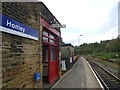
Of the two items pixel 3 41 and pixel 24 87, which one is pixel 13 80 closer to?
pixel 24 87

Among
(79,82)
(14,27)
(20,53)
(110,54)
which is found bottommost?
(79,82)

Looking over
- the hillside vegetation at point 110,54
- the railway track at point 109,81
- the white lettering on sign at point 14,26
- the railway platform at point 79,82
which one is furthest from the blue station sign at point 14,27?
the hillside vegetation at point 110,54

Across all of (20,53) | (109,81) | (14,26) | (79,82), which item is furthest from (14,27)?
(109,81)

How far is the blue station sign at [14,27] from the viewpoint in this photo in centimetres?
291

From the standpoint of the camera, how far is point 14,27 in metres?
3.36

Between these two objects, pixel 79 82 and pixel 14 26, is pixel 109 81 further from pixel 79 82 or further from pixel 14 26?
pixel 14 26

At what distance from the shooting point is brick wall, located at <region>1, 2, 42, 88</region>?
10.0 feet

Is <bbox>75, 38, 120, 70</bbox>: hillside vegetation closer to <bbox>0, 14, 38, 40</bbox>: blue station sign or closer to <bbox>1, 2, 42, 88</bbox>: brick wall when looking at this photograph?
<bbox>1, 2, 42, 88</bbox>: brick wall

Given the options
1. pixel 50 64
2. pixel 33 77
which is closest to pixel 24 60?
pixel 33 77

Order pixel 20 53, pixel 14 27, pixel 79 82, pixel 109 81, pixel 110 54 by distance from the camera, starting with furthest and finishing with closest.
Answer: pixel 110 54 → pixel 109 81 → pixel 79 82 → pixel 20 53 → pixel 14 27

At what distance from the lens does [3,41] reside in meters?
2.96

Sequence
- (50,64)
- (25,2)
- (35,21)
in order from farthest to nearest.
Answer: (50,64), (35,21), (25,2)

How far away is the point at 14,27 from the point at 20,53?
2.92 feet

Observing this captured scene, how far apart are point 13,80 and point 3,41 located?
3.86 feet
